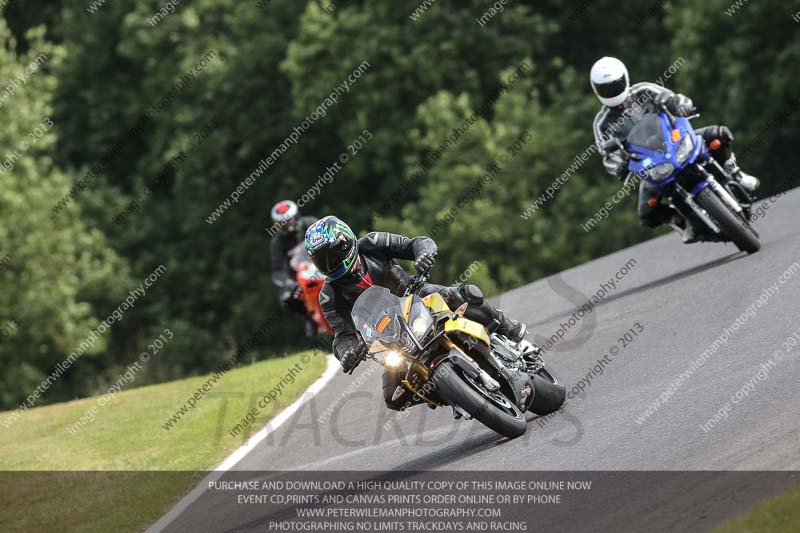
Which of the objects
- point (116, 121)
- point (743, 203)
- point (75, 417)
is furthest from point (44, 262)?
point (743, 203)

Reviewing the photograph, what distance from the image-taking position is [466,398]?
29.7ft

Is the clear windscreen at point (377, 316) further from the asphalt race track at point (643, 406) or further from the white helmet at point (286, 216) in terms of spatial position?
the white helmet at point (286, 216)

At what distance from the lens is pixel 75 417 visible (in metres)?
16.4

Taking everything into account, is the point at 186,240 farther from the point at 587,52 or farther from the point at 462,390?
the point at 462,390

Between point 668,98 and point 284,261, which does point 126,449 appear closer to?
point 284,261

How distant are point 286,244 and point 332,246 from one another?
8339 millimetres

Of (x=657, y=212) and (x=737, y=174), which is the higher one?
(x=737, y=174)

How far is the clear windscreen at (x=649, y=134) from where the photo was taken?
14.4 meters

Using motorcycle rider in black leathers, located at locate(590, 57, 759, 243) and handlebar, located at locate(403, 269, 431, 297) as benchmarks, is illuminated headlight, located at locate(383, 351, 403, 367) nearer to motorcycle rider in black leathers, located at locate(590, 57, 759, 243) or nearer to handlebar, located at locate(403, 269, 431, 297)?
handlebar, located at locate(403, 269, 431, 297)

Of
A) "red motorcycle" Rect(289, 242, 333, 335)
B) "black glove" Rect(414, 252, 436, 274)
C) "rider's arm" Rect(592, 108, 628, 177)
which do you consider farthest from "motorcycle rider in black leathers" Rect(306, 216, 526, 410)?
"red motorcycle" Rect(289, 242, 333, 335)

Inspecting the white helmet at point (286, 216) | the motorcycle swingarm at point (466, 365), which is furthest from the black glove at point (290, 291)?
the motorcycle swingarm at point (466, 365)

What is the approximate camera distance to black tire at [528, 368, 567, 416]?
10086mm

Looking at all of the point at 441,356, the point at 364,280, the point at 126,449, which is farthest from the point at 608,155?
the point at 441,356

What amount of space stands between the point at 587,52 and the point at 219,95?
36.0 ft
